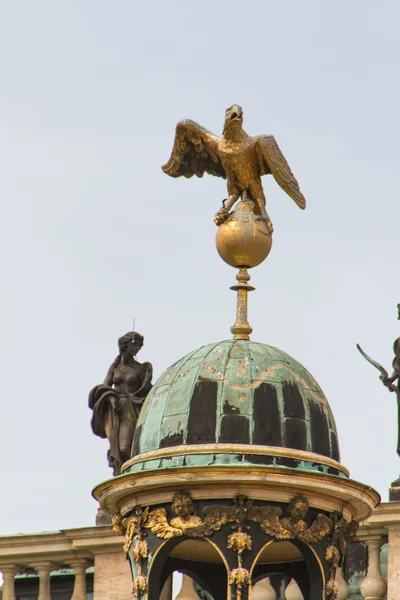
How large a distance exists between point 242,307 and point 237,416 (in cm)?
159

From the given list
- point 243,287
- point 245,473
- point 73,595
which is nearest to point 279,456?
point 245,473

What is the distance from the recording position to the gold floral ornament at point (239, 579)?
23.7m

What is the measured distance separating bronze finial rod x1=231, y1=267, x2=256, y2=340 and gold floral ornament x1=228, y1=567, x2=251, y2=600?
2.39 metres

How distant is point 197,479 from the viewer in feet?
77.5

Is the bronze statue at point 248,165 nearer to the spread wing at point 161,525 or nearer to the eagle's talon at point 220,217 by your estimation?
the eagle's talon at point 220,217

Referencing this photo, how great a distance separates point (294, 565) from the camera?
2558 centimetres

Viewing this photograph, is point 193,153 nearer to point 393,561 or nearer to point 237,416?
point 237,416

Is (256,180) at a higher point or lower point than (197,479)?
higher

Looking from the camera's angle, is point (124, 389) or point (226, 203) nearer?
point (226, 203)

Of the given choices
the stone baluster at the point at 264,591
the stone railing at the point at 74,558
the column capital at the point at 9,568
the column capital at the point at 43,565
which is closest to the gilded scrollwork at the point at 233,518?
the stone baluster at the point at 264,591

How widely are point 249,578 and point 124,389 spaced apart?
10267mm

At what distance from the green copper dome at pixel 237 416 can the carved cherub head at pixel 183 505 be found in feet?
0.97

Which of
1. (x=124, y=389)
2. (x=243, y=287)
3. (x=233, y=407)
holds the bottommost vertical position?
(x=233, y=407)

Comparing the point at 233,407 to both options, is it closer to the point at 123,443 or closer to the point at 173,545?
the point at 173,545
